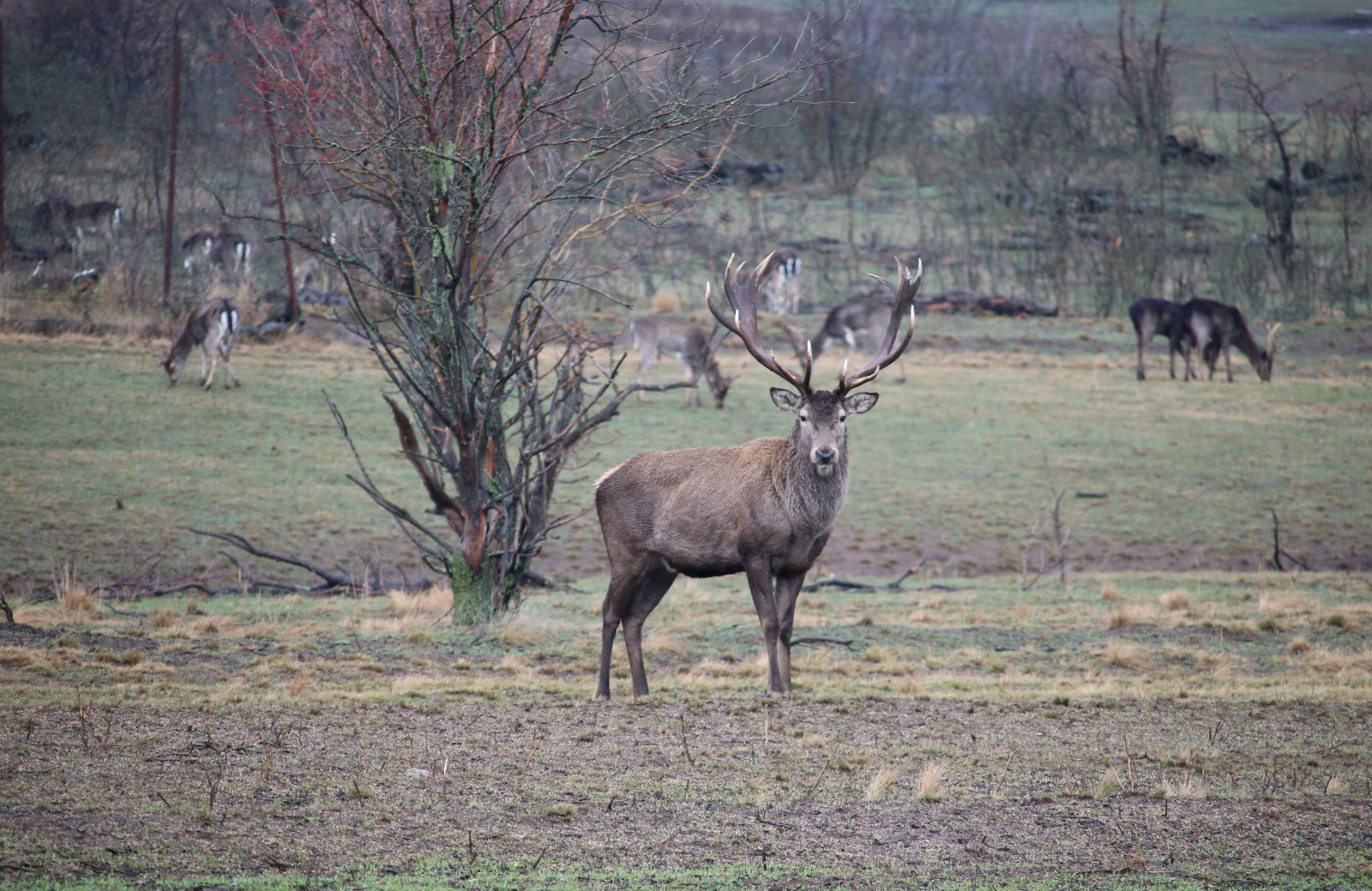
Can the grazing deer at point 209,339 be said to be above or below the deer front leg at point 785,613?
above

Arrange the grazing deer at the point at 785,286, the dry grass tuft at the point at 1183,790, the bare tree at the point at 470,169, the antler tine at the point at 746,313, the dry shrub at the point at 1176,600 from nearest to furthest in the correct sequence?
the dry grass tuft at the point at 1183,790
the antler tine at the point at 746,313
the bare tree at the point at 470,169
the dry shrub at the point at 1176,600
the grazing deer at the point at 785,286

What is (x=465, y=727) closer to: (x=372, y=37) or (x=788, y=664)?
(x=788, y=664)

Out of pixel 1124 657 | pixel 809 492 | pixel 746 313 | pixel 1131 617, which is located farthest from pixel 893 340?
pixel 1131 617

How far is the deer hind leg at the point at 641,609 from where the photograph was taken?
29.2 feet

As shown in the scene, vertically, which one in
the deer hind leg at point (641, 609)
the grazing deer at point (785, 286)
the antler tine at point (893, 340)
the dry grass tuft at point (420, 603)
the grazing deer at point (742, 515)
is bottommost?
the dry grass tuft at point (420, 603)

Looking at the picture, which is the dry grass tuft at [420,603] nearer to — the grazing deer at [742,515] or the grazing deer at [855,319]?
the grazing deer at [742,515]

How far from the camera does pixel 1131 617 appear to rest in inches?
492

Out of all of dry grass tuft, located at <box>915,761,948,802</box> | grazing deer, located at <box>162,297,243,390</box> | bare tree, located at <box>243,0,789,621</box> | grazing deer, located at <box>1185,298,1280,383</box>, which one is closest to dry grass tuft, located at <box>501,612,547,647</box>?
bare tree, located at <box>243,0,789,621</box>

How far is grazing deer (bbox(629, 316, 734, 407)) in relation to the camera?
24.0 meters

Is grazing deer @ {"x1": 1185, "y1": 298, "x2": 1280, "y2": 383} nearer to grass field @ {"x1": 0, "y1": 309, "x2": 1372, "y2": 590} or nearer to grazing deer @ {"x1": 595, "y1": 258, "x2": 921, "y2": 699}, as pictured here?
grass field @ {"x1": 0, "y1": 309, "x2": 1372, "y2": 590}

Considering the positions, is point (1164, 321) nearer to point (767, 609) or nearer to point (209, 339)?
point (209, 339)

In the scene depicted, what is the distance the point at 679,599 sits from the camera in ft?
47.4

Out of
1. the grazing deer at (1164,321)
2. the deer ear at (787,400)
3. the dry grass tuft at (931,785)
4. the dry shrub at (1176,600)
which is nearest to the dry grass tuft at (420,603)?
the deer ear at (787,400)

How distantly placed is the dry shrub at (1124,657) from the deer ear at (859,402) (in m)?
3.47
